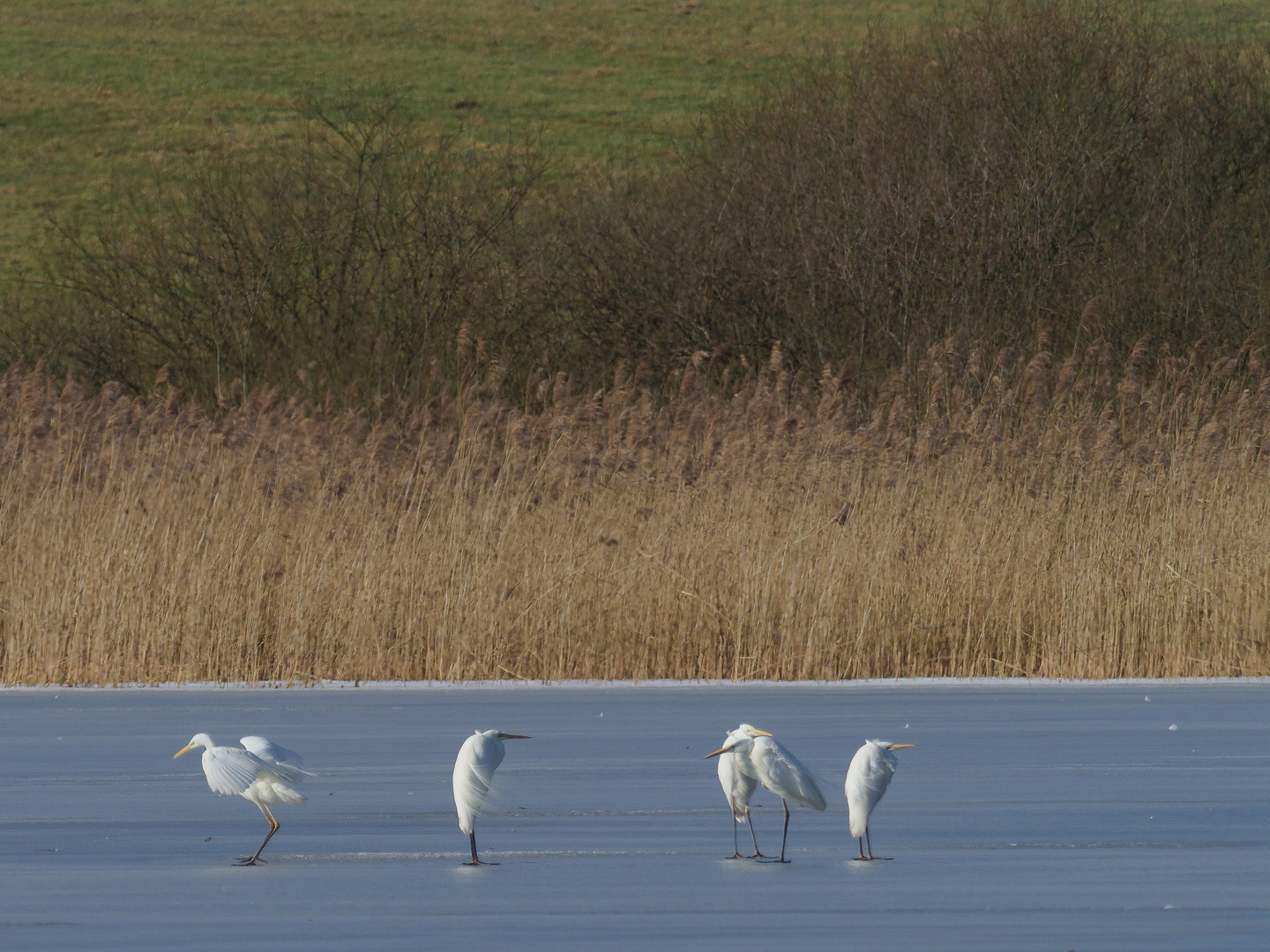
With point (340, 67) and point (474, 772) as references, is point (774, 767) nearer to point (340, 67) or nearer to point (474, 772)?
point (474, 772)

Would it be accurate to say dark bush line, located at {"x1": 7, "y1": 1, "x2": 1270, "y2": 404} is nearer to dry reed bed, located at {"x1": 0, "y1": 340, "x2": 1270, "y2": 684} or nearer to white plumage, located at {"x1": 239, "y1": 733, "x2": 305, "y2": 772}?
dry reed bed, located at {"x1": 0, "y1": 340, "x2": 1270, "y2": 684}

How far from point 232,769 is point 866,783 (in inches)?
46.8

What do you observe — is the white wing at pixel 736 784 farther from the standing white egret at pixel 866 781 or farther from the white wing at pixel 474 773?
the white wing at pixel 474 773

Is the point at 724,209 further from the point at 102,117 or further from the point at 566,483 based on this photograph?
the point at 102,117

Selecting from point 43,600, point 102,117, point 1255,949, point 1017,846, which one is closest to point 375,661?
point 43,600

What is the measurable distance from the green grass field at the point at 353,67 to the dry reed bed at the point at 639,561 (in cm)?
2454

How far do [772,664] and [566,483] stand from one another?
1.35 metres

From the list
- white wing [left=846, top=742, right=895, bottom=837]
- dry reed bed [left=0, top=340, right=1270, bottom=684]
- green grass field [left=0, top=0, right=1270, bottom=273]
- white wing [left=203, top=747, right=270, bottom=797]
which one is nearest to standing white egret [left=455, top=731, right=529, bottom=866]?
white wing [left=203, top=747, right=270, bottom=797]

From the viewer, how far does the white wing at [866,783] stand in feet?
11.8

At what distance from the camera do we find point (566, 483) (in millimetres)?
8484

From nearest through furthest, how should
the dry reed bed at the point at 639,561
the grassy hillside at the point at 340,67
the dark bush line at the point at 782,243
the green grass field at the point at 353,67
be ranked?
the dry reed bed at the point at 639,561 < the dark bush line at the point at 782,243 < the green grass field at the point at 353,67 < the grassy hillside at the point at 340,67

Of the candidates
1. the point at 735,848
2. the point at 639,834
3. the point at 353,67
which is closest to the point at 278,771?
the point at 639,834

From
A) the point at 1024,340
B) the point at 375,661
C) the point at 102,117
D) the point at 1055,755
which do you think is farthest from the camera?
the point at 102,117

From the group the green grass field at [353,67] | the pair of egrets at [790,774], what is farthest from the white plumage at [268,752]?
the green grass field at [353,67]
